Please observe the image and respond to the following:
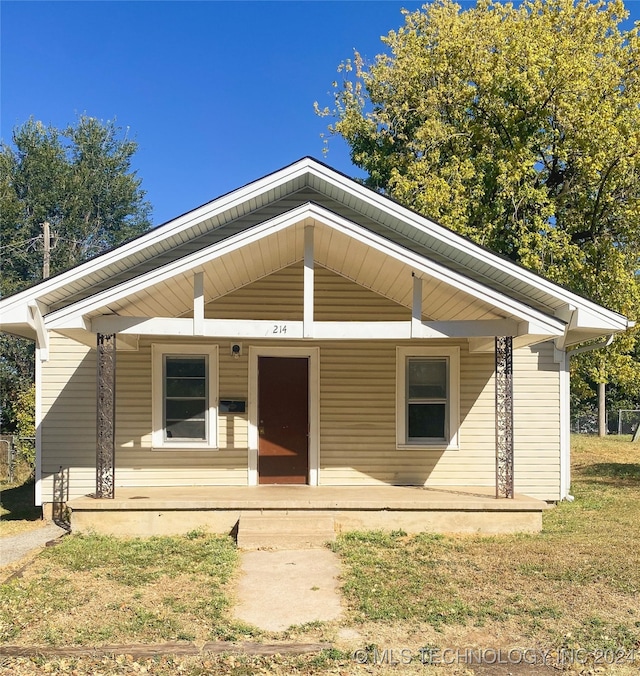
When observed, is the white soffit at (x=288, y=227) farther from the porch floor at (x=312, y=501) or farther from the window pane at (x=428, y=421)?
the window pane at (x=428, y=421)

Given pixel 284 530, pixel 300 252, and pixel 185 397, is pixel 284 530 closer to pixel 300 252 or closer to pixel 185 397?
pixel 185 397

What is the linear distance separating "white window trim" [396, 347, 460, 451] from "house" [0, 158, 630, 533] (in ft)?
0.07

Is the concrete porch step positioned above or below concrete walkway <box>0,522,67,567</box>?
above

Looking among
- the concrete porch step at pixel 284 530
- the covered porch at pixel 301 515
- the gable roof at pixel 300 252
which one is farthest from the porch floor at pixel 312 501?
the gable roof at pixel 300 252

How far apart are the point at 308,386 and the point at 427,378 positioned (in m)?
1.89

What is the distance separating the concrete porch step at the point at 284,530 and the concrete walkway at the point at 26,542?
255 centimetres

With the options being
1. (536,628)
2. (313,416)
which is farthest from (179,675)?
(313,416)

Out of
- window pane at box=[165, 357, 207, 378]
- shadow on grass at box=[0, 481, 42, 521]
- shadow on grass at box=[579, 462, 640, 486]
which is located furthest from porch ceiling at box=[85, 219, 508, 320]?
shadow on grass at box=[579, 462, 640, 486]

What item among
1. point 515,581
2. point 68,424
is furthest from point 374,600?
point 68,424

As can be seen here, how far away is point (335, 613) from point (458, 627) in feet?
3.41

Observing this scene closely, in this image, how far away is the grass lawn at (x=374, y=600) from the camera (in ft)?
15.1

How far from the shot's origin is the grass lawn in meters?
4.61

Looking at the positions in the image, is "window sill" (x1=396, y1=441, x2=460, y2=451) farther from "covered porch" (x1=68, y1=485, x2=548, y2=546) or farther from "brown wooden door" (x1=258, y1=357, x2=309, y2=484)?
"covered porch" (x1=68, y1=485, x2=548, y2=546)

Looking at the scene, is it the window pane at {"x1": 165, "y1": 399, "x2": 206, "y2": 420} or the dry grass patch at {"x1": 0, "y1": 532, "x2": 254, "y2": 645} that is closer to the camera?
the dry grass patch at {"x1": 0, "y1": 532, "x2": 254, "y2": 645}
